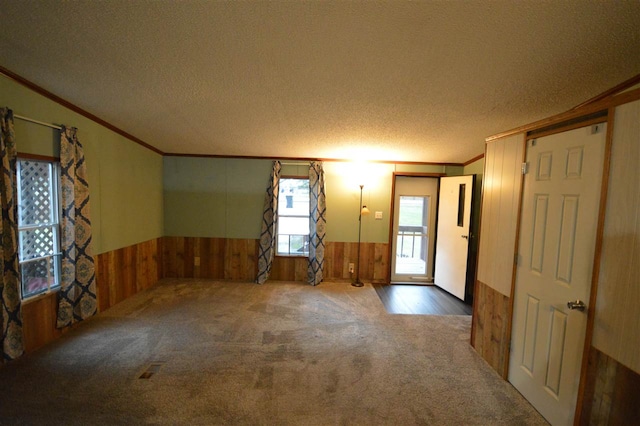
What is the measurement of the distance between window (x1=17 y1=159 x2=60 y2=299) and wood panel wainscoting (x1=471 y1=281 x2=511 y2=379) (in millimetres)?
4301

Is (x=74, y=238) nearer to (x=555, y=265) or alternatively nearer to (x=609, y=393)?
(x=555, y=265)

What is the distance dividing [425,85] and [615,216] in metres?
1.54

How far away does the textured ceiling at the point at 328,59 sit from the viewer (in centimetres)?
153

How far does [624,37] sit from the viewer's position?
1.58m

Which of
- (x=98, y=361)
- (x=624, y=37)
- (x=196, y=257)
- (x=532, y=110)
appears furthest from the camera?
(x=196, y=257)

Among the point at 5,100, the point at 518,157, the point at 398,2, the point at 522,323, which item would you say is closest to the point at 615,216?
the point at 518,157

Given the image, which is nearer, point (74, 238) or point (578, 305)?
point (578, 305)

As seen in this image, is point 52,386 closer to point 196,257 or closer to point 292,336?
point 292,336

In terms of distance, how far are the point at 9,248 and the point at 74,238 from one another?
0.57 m

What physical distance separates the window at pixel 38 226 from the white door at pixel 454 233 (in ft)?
16.4

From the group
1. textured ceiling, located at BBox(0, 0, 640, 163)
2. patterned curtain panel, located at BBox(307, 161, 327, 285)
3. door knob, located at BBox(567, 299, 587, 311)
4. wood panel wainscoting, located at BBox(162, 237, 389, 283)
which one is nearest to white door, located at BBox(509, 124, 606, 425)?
door knob, located at BBox(567, 299, 587, 311)

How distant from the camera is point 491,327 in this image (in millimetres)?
2426

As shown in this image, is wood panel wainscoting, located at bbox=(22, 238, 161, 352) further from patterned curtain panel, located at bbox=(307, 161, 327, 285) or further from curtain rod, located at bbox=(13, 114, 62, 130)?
patterned curtain panel, located at bbox=(307, 161, 327, 285)

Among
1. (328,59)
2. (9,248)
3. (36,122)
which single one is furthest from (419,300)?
(36,122)
